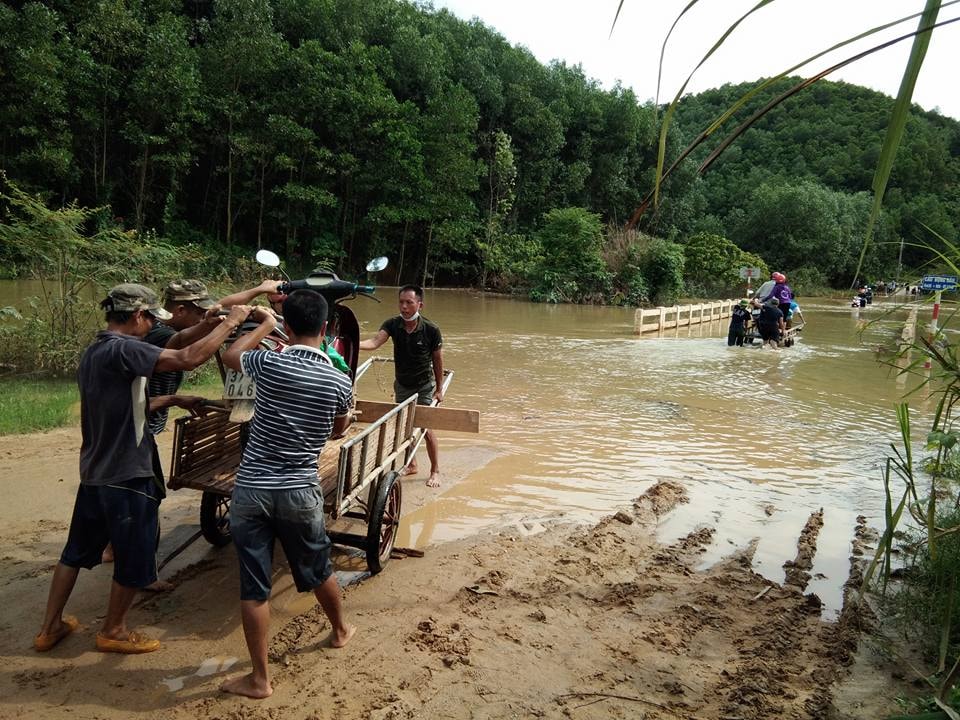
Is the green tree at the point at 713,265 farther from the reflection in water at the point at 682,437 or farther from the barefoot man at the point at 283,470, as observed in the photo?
the barefoot man at the point at 283,470

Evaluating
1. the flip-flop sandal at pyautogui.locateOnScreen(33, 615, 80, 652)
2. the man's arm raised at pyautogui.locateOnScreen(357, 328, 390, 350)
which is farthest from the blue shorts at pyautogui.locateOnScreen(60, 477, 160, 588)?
the man's arm raised at pyautogui.locateOnScreen(357, 328, 390, 350)

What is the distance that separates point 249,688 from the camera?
297cm

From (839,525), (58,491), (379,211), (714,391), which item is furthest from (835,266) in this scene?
(58,491)

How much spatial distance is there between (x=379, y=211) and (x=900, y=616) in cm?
3093

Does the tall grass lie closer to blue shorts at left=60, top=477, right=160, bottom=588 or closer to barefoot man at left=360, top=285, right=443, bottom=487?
barefoot man at left=360, top=285, right=443, bottom=487

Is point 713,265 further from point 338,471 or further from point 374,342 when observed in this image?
point 338,471

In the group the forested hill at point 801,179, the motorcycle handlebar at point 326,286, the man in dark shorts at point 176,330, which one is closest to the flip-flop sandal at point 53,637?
the man in dark shorts at point 176,330

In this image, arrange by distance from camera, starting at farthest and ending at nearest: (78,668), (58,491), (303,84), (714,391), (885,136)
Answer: (303,84), (714,391), (58,491), (78,668), (885,136)

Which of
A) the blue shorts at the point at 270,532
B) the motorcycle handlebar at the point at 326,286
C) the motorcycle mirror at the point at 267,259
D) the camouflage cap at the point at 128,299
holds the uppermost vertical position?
the motorcycle mirror at the point at 267,259

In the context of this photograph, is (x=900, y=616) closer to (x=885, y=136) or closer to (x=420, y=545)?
(x=420, y=545)

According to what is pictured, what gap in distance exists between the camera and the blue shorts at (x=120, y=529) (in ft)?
10.4

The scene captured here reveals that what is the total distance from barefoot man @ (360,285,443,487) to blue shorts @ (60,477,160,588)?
2826mm

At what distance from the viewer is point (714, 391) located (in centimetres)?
1148

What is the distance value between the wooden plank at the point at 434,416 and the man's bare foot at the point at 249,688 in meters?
2.39
